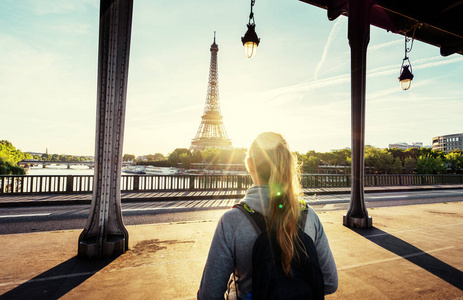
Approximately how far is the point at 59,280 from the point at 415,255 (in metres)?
5.54

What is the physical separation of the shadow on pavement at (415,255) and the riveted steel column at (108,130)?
4834 millimetres

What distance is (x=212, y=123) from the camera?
73438 millimetres

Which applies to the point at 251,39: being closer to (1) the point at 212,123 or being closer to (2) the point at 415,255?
(2) the point at 415,255

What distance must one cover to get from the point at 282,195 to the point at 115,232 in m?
3.76

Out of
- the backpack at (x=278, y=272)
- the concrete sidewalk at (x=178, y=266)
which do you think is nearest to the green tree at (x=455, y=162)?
the concrete sidewalk at (x=178, y=266)

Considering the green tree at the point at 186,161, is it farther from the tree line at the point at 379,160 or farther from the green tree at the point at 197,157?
the green tree at the point at 197,157

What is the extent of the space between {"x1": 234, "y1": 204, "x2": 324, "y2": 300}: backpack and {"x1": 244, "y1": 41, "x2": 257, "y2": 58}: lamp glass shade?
5.32m

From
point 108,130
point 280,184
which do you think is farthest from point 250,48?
point 280,184

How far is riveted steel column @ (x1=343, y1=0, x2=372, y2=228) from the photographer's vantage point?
6086mm

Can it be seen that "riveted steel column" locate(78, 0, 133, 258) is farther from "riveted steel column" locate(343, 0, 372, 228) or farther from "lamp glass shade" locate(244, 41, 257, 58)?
"riveted steel column" locate(343, 0, 372, 228)

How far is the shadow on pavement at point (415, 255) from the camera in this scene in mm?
3559

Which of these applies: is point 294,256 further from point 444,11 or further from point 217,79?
point 217,79

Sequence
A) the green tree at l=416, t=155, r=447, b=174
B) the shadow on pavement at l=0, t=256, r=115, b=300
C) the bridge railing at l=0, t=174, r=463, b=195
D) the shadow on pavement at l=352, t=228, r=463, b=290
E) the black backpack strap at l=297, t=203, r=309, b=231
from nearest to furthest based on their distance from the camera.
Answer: the black backpack strap at l=297, t=203, r=309, b=231, the shadow on pavement at l=0, t=256, r=115, b=300, the shadow on pavement at l=352, t=228, r=463, b=290, the bridge railing at l=0, t=174, r=463, b=195, the green tree at l=416, t=155, r=447, b=174

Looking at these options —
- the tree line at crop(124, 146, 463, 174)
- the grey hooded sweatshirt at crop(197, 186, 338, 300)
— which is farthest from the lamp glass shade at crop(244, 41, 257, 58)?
the tree line at crop(124, 146, 463, 174)
